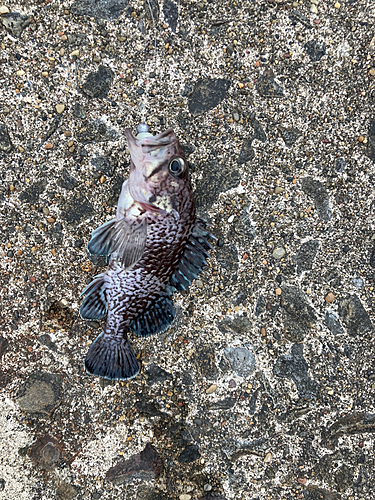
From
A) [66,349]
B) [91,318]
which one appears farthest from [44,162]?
[66,349]

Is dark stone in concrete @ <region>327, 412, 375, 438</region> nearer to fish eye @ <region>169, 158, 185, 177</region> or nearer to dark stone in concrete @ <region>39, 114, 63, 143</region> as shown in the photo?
fish eye @ <region>169, 158, 185, 177</region>

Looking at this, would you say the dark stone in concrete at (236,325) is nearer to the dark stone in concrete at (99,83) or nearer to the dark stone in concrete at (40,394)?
the dark stone in concrete at (40,394)

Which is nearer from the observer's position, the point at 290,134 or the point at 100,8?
the point at 100,8

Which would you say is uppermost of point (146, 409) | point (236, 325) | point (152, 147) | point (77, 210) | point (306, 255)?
point (152, 147)

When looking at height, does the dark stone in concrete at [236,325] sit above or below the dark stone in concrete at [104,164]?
below

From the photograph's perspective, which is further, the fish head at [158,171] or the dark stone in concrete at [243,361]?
the dark stone in concrete at [243,361]

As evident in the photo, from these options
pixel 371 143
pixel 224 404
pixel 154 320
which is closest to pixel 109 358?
pixel 154 320

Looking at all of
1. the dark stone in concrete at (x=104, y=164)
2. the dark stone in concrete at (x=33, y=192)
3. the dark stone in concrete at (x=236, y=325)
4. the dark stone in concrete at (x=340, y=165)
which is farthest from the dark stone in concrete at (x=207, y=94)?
the dark stone in concrete at (x=236, y=325)

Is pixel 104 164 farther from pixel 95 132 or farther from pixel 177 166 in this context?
pixel 177 166
